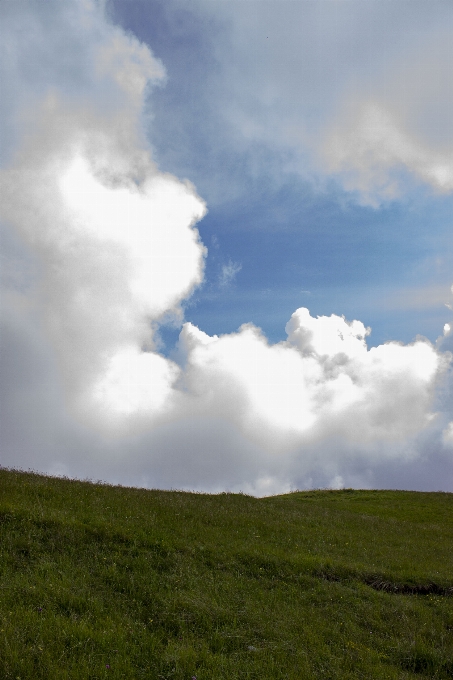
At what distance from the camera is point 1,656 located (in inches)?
313

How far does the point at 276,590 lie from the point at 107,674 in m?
6.44

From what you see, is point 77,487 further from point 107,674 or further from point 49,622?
point 107,674

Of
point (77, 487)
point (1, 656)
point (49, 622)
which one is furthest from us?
point (77, 487)

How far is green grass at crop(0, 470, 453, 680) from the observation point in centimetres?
880

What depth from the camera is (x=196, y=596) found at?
37.1 ft

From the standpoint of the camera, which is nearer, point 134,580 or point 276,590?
point 134,580

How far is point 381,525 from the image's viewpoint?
88.3 feet

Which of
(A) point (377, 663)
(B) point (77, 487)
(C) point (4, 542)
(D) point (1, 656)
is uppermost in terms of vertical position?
(B) point (77, 487)

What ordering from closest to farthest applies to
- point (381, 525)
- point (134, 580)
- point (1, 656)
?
point (1, 656)
point (134, 580)
point (381, 525)

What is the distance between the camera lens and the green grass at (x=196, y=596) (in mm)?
8797

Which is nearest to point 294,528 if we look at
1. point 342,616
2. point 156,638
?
point 342,616

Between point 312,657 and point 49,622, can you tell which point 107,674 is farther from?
point 312,657

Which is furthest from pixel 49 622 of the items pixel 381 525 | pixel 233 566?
pixel 381 525

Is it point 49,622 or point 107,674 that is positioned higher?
point 49,622
